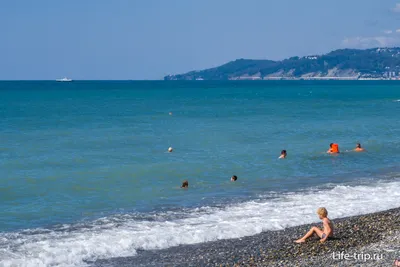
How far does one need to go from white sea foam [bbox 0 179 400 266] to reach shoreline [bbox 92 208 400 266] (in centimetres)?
60

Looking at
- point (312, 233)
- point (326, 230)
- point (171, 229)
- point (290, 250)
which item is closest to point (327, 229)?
point (326, 230)

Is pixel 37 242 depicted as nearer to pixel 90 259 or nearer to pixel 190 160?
pixel 90 259

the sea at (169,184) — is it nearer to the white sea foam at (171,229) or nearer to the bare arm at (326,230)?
the white sea foam at (171,229)

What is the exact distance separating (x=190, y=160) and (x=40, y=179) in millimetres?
8450

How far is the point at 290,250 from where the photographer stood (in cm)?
1480

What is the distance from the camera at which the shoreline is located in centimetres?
1352

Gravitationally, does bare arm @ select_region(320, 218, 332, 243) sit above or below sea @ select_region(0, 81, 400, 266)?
above

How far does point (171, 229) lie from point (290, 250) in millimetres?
4290

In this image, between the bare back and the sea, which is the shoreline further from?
the sea

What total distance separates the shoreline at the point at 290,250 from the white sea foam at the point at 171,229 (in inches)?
23.7

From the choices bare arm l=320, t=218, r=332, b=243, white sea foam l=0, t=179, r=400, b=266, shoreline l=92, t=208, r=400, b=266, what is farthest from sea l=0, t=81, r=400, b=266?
bare arm l=320, t=218, r=332, b=243

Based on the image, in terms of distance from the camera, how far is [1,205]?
22.3 m

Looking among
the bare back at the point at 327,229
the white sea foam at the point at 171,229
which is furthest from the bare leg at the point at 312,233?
the white sea foam at the point at 171,229

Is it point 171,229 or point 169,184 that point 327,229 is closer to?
point 171,229
